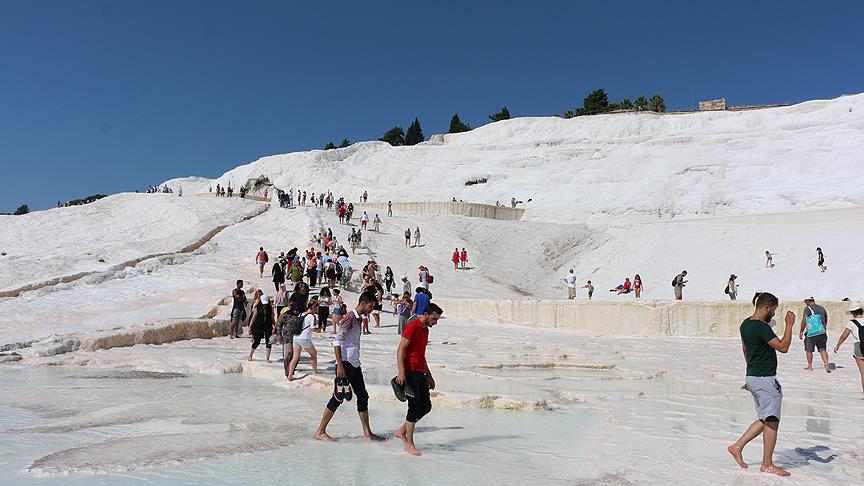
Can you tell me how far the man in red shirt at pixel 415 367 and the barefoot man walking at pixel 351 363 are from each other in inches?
21.3

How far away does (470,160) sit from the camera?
64500mm

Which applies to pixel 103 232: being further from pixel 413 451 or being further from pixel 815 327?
pixel 815 327

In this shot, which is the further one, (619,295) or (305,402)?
(619,295)

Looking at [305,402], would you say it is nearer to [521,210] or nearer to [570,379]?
[570,379]

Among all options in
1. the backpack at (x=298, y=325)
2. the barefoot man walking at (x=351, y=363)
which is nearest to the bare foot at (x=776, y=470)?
the barefoot man walking at (x=351, y=363)

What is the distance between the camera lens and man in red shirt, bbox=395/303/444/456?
17.9ft

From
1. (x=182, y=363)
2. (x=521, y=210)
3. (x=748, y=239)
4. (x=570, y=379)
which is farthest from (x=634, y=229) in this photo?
(x=182, y=363)

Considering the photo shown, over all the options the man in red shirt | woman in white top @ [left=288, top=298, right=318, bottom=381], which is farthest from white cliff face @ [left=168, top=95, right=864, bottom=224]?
the man in red shirt

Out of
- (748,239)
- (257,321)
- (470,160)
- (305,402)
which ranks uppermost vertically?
(470,160)

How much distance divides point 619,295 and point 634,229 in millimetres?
7755

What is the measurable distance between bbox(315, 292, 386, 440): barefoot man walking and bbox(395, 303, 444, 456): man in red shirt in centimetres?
54

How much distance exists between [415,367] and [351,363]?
2.66ft

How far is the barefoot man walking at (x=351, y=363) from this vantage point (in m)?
5.91

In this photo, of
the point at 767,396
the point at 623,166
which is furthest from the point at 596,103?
the point at 767,396
